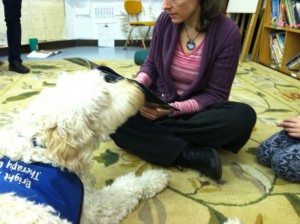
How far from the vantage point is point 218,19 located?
148 centimetres

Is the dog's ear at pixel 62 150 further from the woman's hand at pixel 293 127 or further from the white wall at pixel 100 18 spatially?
the white wall at pixel 100 18

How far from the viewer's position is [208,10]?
4.78 feet

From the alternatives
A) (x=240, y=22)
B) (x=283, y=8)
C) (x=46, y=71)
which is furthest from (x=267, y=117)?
(x=240, y=22)

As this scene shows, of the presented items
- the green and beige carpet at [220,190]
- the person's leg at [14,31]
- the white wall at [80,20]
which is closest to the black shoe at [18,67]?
the person's leg at [14,31]

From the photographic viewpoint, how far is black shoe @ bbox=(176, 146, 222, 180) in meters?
1.35

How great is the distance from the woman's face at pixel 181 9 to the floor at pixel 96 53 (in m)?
2.84

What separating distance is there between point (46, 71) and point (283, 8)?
9.01 feet

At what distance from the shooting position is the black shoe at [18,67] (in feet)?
10.5

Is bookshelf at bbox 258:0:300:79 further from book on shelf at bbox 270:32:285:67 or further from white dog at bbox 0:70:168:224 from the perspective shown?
white dog at bbox 0:70:168:224

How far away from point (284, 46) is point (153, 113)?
2.54m

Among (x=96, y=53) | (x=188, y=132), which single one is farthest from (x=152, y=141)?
(x=96, y=53)

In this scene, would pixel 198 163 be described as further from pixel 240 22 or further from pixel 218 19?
pixel 240 22

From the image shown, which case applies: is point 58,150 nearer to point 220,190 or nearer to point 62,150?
point 62,150

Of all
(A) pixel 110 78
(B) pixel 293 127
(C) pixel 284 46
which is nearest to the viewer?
(A) pixel 110 78
